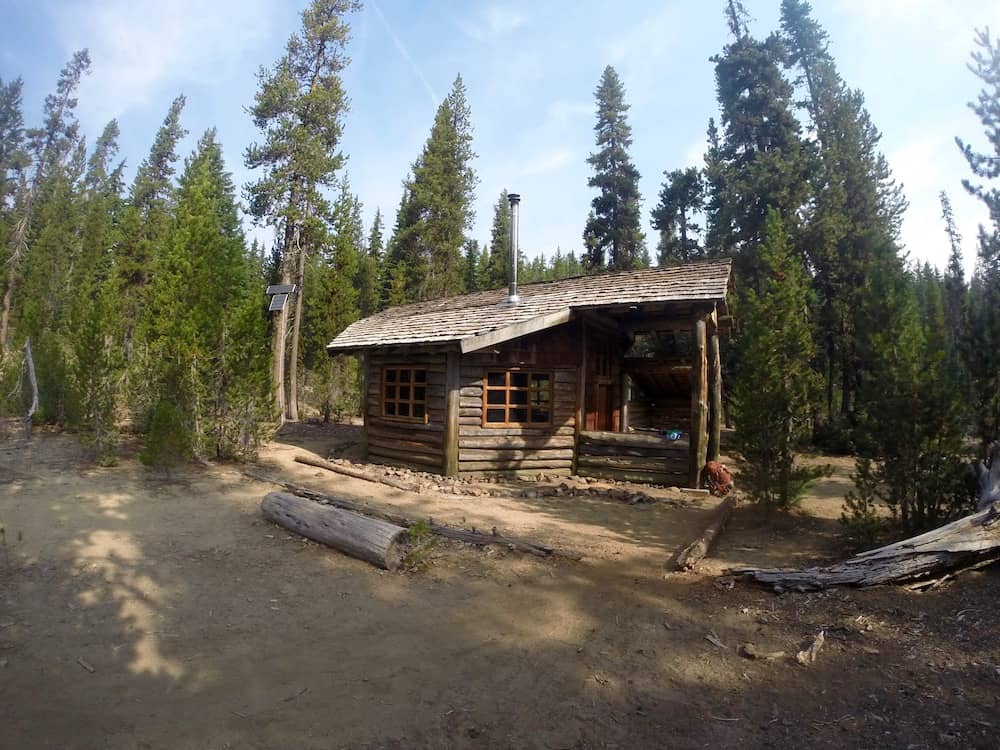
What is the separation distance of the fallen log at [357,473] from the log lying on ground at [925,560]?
7.09 m

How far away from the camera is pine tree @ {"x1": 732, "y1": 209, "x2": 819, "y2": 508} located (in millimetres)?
8039

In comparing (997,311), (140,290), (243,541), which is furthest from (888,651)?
(140,290)

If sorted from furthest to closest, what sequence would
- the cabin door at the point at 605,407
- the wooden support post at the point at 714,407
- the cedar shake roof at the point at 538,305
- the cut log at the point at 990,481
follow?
the cabin door at the point at 605,407 < the wooden support post at the point at 714,407 < the cedar shake roof at the point at 538,305 < the cut log at the point at 990,481

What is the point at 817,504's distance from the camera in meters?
9.60

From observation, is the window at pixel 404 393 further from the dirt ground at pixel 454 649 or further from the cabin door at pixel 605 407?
the dirt ground at pixel 454 649

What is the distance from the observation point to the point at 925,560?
460 cm

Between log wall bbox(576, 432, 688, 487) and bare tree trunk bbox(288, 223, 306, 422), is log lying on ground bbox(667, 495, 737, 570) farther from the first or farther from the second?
bare tree trunk bbox(288, 223, 306, 422)

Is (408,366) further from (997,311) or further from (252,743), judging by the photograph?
(997,311)

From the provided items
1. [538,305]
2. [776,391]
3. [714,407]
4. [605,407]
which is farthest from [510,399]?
[776,391]

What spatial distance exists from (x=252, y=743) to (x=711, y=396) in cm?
1044

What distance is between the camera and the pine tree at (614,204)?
29453 mm

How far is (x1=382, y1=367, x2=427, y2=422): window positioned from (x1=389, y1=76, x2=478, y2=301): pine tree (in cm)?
1764

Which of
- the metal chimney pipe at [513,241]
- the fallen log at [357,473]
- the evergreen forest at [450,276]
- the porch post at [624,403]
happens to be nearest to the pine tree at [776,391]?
the evergreen forest at [450,276]

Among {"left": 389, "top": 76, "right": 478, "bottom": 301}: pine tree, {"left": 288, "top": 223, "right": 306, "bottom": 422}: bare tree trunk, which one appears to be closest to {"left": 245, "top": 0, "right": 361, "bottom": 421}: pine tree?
{"left": 288, "top": 223, "right": 306, "bottom": 422}: bare tree trunk
